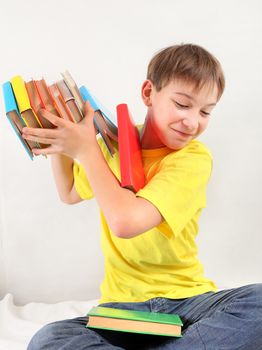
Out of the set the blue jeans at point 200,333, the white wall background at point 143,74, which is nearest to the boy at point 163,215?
the blue jeans at point 200,333

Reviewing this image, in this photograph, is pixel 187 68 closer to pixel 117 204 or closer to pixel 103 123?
pixel 103 123

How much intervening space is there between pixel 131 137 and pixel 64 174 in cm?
26

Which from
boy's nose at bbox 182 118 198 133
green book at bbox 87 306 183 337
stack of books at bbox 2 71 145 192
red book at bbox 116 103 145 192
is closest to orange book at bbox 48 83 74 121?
stack of books at bbox 2 71 145 192

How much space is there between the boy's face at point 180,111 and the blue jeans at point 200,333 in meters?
0.32

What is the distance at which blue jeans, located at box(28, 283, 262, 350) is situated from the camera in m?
0.88

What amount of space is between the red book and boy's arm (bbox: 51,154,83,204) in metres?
0.20

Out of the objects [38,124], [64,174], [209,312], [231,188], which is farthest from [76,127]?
[231,188]

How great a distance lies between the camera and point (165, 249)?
3.42 ft

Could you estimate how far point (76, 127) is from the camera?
2.87 ft

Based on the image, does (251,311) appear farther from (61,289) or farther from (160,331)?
(61,289)

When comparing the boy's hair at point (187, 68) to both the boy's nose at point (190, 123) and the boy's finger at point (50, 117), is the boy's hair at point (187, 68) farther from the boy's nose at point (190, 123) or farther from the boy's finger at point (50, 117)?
the boy's finger at point (50, 117)

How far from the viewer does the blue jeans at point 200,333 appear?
0.88m

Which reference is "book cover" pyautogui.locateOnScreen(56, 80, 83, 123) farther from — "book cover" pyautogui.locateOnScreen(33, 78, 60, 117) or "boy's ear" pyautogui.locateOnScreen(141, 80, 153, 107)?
"boy's ear" pyautogui.locateOnScreen(141, 80, 153, 107)

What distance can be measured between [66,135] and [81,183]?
0.32 metres
